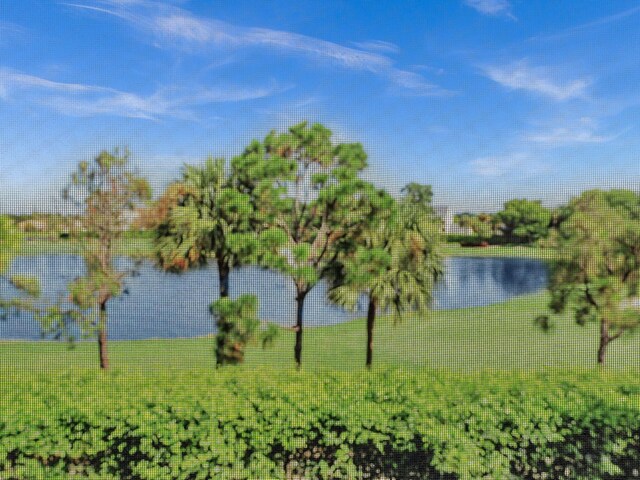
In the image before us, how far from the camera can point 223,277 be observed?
3664 mm

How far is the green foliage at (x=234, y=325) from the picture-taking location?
3.40 meters

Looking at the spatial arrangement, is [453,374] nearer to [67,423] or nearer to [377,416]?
[377,416]

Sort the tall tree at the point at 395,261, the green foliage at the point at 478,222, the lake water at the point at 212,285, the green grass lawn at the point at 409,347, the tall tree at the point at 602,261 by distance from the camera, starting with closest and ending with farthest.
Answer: the tall tree at the point at 602,261 → the tall tree at the point at 395,261 → the lake water at the point at 212,285 → the green foliage at the point at 478,222 → the green grass lawn at the point at 409,347

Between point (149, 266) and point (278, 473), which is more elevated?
point (149, 266)

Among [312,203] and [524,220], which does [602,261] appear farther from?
[312,203]

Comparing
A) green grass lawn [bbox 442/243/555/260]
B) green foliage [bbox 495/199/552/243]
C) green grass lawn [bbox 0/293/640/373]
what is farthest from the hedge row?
green grass lawn [bbox 0/293/640/373]

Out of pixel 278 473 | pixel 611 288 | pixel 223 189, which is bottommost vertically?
pixel 278 473

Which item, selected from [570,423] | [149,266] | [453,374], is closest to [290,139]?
[149,266]

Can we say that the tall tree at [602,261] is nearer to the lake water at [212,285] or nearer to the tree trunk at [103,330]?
the lake water at [212,285]

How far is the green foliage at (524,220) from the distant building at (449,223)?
271mm

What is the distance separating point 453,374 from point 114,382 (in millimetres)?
1596

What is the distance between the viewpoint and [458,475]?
2076 mm

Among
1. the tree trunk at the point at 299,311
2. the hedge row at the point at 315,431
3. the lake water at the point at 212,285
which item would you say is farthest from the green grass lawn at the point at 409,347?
the hedge row at the point at 315,431

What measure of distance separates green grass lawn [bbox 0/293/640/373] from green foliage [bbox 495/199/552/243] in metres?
0.96
